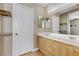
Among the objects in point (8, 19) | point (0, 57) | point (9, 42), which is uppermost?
point (8, 19)

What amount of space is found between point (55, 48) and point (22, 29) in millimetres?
656

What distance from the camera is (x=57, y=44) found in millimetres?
1673

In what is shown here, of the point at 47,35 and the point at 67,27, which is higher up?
the point at 67,27

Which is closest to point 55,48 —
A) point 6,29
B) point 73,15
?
point 73,15

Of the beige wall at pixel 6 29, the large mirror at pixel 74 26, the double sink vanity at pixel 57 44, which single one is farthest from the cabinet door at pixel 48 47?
the beige wall at pixel 6 29

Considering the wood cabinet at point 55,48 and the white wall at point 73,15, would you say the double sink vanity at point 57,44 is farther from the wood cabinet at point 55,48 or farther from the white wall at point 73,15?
the white wall at point 73,15

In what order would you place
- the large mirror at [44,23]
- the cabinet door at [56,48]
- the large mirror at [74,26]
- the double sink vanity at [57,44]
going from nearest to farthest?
1. the double sink vanity at [57,44]
2. the large mirror at [74,26]
3. the cabinet door at [56,48]
4. the large mirror at [44,23]

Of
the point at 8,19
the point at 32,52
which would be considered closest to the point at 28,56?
the point at 32,52

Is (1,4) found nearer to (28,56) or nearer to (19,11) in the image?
(19,11)

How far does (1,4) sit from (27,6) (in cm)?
46

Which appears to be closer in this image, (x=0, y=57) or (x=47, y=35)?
(x=0, y=57)

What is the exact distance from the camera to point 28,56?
5.39 ft

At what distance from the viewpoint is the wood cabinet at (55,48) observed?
1.42m

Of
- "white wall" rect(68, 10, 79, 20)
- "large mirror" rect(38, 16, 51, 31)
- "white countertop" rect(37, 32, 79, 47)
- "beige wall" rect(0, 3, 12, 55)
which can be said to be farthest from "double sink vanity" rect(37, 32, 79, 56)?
"beige wall" rect(0, 3, 12, 55)
